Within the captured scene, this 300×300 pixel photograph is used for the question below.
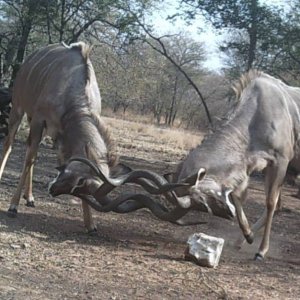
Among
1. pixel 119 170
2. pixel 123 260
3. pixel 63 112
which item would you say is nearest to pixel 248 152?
pixel 119 170

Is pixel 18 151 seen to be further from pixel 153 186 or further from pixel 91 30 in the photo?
pixel 153 186

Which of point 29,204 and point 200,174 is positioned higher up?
point 200,174

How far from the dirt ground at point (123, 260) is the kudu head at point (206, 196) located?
62 cm

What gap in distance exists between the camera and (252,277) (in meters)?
6.10

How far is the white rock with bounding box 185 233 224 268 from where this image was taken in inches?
246

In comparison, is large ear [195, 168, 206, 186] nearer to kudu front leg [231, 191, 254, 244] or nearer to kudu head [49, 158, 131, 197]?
kudu front leg [231, 191, 254, 244]

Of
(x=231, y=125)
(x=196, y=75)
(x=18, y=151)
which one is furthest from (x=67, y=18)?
(x=196, y=75)

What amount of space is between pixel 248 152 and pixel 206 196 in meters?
1.17

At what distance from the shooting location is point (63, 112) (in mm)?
7367

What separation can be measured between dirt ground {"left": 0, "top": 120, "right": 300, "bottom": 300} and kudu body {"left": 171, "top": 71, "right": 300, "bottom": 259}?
21.1 inches

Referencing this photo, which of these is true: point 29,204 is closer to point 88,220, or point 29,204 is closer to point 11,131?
point 11,131

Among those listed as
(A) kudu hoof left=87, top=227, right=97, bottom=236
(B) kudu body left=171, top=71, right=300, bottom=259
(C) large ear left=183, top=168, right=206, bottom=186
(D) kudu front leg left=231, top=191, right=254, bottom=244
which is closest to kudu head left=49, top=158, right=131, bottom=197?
(C) large ear left=183, top=168, right=206, bottom=186

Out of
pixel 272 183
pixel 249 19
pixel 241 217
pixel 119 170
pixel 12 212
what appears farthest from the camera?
pixel 249 19

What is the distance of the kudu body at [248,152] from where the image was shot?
6.37 metres
